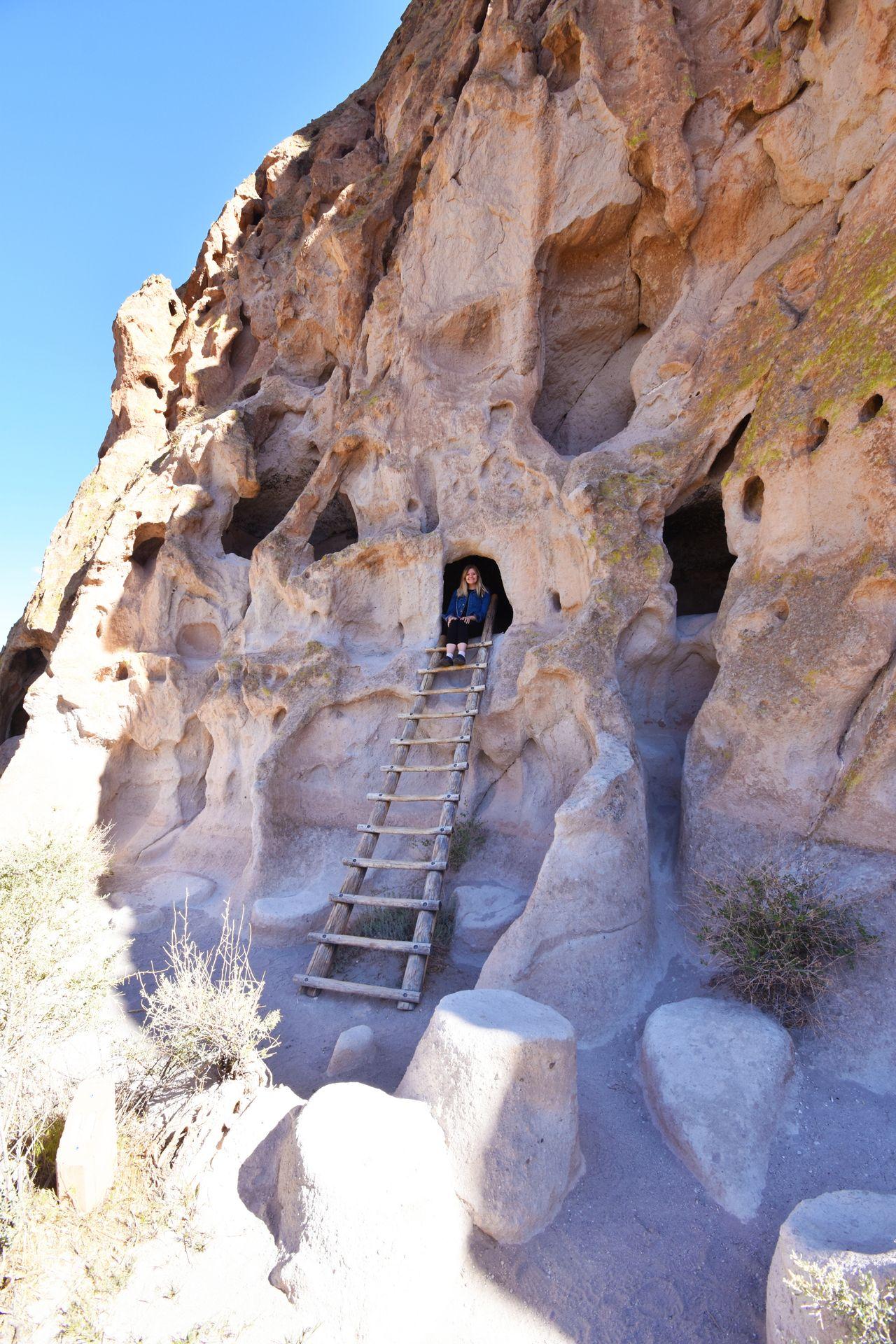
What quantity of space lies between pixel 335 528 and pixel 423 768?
5.19m

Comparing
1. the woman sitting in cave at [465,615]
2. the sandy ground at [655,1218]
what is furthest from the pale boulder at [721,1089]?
the woman sitting in cave at [465,615]

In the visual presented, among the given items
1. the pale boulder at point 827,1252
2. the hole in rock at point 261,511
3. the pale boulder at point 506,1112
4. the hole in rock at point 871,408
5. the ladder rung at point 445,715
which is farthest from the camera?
the hole in rock at point 261,511

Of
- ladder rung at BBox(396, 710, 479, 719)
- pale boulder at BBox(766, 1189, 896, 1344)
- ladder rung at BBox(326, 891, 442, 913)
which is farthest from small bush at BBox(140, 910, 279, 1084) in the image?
ladder rung at BBox(396, 710, 479, 719)

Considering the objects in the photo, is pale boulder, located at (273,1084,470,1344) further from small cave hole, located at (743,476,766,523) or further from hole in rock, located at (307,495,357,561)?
hole in rock, located at (307,495,357,561)

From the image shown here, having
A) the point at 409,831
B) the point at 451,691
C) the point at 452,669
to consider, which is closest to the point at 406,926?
the point at 409,831

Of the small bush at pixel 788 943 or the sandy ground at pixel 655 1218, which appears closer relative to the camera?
the sandy ground at pixel 655 1218

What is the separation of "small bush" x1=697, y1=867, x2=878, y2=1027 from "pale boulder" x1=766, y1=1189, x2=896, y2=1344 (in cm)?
112

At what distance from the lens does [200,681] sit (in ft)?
26.9

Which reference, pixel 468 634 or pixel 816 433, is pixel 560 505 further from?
pixel 816 433

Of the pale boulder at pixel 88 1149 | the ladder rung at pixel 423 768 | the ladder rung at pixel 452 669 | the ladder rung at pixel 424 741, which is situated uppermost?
the ladder rung at pixel 452 669

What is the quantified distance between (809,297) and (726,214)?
1.69 m

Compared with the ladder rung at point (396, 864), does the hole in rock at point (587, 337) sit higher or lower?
higher

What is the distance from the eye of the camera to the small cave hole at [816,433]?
15.7 ft

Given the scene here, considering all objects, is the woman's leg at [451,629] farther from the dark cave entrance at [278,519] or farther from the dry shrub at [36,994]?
the dry shrub at [36,994]
